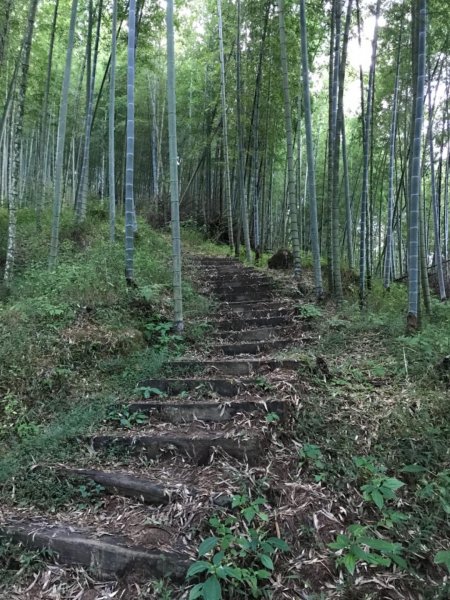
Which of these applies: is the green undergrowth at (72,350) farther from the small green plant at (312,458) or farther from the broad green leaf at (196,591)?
the small green plant at (312,458)

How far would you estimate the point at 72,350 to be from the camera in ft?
12.7

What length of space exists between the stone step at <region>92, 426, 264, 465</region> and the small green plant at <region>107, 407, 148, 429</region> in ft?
0.43

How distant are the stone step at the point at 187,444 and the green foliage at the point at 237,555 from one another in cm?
40

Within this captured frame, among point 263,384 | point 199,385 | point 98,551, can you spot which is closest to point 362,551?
point 98,551

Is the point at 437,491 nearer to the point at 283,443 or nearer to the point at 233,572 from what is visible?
the point at 283,443

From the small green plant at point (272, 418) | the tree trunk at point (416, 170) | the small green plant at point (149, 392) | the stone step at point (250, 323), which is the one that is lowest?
the small green plant at point (149, 392)

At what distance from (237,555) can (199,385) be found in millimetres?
1634

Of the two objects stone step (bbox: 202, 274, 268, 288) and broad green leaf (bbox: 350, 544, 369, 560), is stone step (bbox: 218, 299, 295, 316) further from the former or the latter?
broad green leaf (bbox: 350, 544, 369, 560)

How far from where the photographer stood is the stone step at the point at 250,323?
488 cm

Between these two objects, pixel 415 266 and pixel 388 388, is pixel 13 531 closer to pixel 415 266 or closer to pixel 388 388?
pixel 388 388

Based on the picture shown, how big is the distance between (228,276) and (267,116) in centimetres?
416

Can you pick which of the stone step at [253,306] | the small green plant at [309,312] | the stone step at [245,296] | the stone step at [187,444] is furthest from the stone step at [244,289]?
the stone step at [187,444]

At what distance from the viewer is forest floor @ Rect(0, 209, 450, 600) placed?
1.92 m

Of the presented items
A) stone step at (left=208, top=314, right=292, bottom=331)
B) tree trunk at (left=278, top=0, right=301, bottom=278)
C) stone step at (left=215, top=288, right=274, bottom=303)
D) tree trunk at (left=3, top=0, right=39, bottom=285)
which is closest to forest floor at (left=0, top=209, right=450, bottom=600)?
stone step at (left=208, top=314, right=292, bottom=331)
